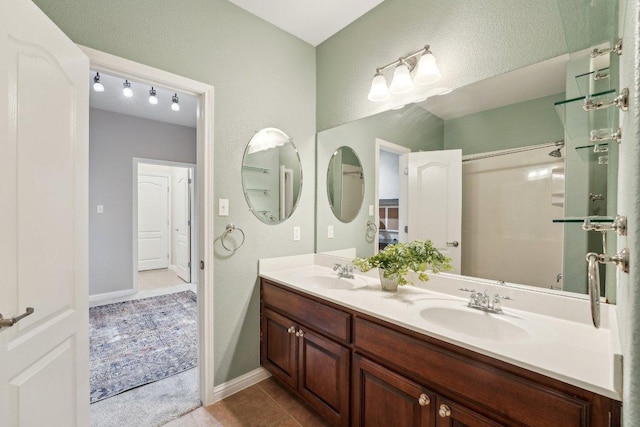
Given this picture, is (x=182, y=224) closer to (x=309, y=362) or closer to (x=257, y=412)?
(x=257, y=412)

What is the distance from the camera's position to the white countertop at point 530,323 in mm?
800

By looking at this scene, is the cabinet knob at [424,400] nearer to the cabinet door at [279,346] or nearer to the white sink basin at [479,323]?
the white sink basin at [479,323]

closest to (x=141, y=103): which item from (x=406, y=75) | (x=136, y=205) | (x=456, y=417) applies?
(x=136, y=205)

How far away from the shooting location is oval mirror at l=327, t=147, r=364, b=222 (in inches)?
86.7

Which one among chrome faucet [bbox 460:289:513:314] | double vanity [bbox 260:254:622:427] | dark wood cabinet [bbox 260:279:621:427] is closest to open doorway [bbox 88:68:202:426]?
dark wood cabinet [bbox 260:279:621:427]

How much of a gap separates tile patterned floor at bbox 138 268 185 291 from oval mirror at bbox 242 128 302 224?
3569mm

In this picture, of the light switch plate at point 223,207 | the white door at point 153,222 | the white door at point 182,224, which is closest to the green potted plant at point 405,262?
the light switch plate at point 223,207

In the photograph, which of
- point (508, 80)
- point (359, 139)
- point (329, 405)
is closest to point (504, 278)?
point (508, 80)

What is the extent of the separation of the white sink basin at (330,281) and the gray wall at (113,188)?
343 centimetres

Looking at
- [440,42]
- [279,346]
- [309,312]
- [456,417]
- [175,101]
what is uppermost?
[175,101]

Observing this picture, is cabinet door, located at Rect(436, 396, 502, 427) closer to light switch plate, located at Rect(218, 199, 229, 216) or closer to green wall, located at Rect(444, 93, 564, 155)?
green wall, located at Rect(444, 93, 564, 155)

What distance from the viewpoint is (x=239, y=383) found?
77.7 inches

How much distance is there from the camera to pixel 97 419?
1675 mm

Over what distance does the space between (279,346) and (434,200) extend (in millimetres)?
1394
